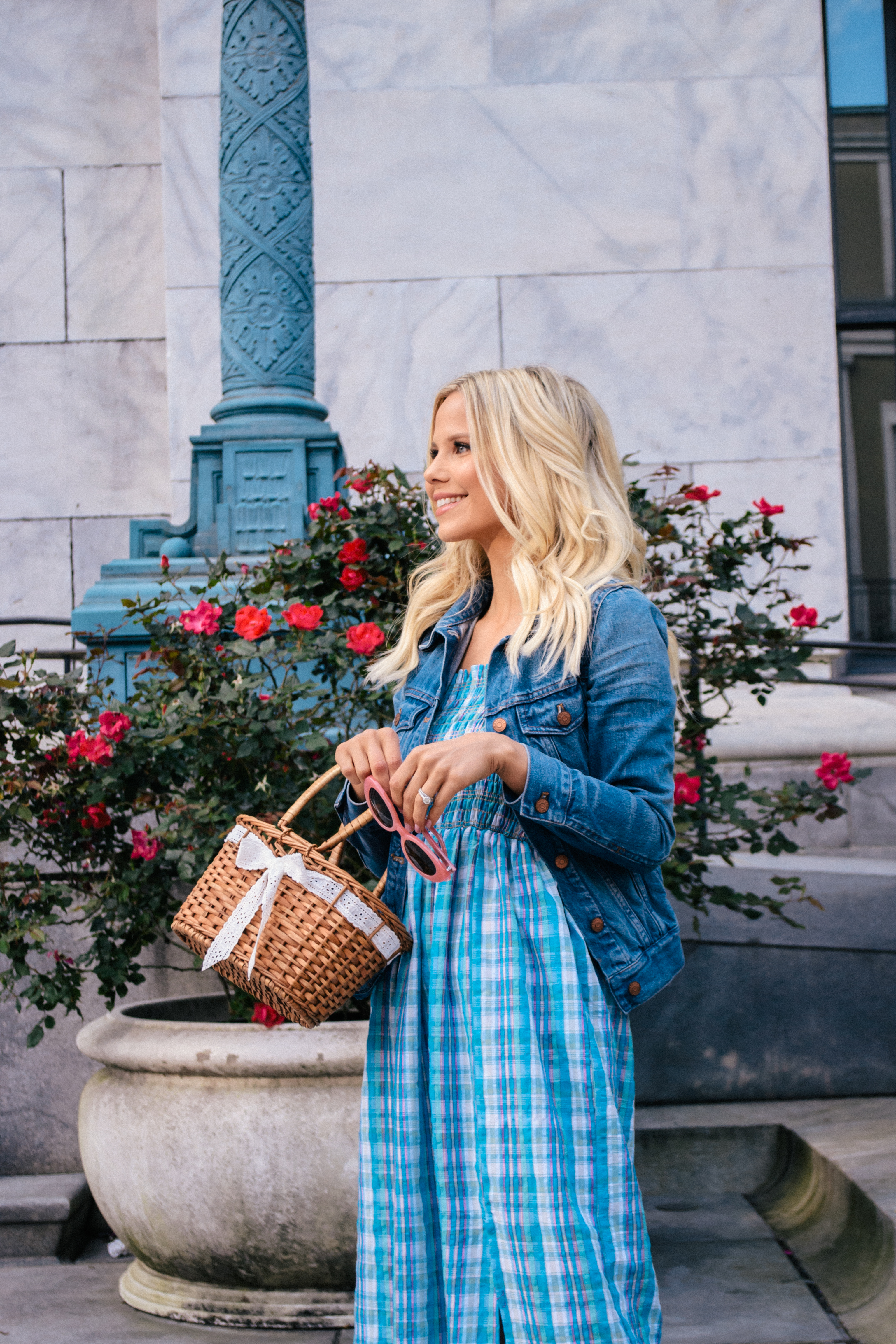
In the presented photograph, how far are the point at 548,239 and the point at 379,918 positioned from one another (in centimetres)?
552

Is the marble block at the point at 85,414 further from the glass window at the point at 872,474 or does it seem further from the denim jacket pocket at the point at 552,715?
the denim jacket pocket at the point at 552,715

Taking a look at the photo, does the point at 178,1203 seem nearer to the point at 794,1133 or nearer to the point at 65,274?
the point at 794,1133

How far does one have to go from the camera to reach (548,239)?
22.3 feet

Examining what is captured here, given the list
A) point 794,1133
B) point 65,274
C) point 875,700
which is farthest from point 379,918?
point 65,274

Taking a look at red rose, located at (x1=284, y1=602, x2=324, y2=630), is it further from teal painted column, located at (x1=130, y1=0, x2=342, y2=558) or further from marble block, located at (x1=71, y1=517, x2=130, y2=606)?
marble block, located at (x1=71, y1=517, x2=130, y2=606)

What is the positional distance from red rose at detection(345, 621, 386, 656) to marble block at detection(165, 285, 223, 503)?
3558mm

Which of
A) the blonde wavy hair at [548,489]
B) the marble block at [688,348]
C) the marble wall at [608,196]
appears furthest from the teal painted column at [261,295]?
the blonde wavy hair at [548,489]

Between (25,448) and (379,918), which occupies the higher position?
(25,448)

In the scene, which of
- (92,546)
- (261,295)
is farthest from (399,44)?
(92,546)

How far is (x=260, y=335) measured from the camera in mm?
4660

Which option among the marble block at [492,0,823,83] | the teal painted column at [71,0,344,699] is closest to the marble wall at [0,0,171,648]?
the marble block at [492,0,823,83]

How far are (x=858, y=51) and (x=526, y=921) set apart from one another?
280 inches

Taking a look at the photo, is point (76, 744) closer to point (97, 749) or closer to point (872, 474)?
point (97, 749)

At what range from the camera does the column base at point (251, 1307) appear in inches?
127
